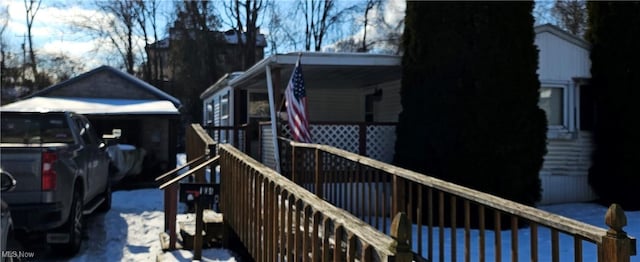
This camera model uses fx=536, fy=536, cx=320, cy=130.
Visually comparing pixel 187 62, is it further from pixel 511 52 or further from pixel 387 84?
pixel 511 52

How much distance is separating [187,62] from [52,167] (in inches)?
1092

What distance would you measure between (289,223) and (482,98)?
571 cm

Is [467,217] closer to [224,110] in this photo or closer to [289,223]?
[289,223]

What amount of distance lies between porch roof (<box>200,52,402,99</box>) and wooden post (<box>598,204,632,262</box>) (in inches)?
280

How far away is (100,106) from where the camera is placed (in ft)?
49.1

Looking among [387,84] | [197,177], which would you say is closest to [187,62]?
[387,84]

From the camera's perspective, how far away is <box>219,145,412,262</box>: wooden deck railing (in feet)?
7.12

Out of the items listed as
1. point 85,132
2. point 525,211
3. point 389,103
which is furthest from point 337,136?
point 525,211

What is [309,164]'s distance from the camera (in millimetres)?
8086

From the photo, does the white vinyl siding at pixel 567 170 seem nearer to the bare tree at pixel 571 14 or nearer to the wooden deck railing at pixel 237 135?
the wooden deck railing at pixel 237 135

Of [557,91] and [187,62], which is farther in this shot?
[187,62]

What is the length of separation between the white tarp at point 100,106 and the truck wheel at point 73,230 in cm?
750

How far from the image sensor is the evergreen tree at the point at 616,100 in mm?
9625

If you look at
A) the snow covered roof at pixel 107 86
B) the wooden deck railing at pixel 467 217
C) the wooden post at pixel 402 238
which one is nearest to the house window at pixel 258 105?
the snow covered roof at pixel 107 86
